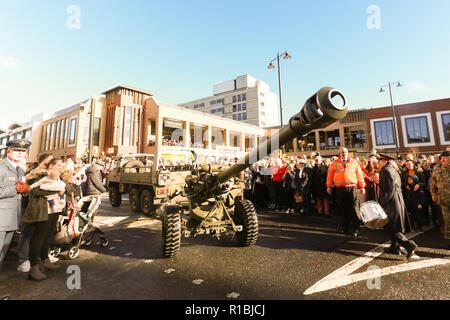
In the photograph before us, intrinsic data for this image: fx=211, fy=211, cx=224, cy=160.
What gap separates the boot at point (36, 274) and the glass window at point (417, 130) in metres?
34.7

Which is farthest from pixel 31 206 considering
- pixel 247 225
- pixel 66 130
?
pixel 66 130

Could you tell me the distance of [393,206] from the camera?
3.71 m

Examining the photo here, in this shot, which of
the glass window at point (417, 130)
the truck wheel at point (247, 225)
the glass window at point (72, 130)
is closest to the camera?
the truck wheel at point (247, 225)

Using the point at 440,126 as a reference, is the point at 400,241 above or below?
below

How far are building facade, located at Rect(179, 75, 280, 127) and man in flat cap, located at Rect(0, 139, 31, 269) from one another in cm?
5730

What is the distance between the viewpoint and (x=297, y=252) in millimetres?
3850

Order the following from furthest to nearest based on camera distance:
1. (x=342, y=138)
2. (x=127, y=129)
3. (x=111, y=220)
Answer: (x=342, y=138)
(x=127, y=129)
(x=111, y=220)

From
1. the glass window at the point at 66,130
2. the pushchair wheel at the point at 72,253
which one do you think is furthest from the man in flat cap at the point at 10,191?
the glass window at the point at 66,130

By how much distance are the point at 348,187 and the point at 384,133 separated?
30116 mm

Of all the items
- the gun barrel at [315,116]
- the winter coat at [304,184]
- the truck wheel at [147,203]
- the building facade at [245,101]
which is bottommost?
the truck wheel at [147,203]

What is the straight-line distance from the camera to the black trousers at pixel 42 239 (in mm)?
3033

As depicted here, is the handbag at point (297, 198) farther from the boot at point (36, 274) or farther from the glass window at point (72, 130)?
the glass window at point (72, 130)

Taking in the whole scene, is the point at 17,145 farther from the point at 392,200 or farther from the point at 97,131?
the point at 97,131
